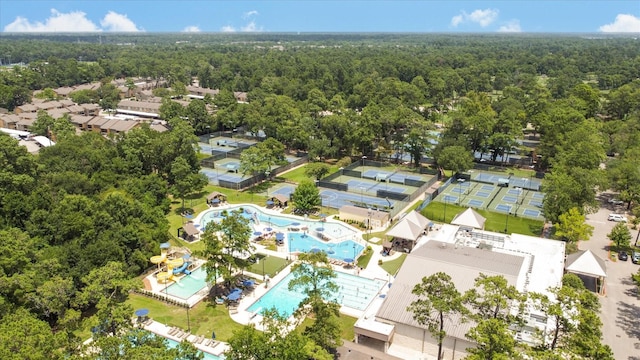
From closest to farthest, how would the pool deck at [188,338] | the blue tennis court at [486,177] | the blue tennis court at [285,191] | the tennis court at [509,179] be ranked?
the pool deck at [188,338] < the blue tennis court at [285,191] < the tennis court at [509,179] < the blue tennis court at [486,177]

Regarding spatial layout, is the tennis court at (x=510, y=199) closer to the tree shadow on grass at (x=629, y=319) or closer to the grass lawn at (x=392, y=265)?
the grass lawn at (x=392, y=265)

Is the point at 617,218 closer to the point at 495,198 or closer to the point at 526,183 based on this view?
the point at 495,198

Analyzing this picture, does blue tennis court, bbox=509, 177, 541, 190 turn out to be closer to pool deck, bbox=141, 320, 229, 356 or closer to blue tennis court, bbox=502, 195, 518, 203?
blue tennis court, bbox=502, 195, 518, 203

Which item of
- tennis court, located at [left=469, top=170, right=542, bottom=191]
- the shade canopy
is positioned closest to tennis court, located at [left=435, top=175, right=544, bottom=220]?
tennis court, located at [left=469, top=170, right=542, bottom=191]

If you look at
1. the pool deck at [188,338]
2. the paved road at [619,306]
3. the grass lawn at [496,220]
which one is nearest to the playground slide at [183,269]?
the pool deck at [188,338]

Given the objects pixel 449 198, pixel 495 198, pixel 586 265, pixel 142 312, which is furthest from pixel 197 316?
pixel 495 198

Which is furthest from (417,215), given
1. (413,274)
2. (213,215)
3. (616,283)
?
(213,215)
